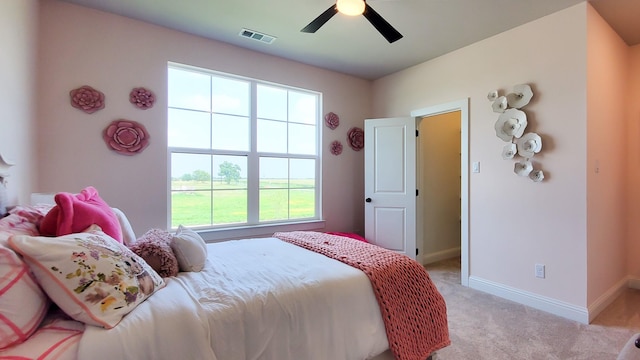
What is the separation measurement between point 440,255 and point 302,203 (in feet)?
7.21

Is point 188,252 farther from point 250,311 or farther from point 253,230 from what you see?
point 253,230

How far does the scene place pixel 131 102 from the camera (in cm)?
275

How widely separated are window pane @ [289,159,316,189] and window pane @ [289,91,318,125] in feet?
1.77

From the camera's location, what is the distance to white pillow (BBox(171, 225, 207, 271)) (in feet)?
5.09

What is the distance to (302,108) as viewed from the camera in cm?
390

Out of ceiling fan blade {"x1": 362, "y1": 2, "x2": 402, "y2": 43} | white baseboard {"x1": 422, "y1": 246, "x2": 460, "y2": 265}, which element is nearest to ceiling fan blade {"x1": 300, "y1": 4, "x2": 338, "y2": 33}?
ceiling fan blade {"x1": 362, "y1": 2, "x2": 402, "y2": 43}

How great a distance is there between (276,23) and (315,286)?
247 centimetres

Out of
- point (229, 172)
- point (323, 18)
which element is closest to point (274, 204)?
point (229, 172)

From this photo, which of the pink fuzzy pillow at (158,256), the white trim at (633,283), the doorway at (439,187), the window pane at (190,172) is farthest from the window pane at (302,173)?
the white trim at (633,283)

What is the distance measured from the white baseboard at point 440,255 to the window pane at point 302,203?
5.58 ft

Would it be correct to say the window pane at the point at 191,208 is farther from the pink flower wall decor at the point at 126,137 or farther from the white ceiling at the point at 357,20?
the white ceiling at the point at 357,20

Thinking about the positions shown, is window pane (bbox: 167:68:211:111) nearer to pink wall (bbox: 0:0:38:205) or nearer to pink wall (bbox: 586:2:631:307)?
pink wall (bbox: 0:0:38:205)

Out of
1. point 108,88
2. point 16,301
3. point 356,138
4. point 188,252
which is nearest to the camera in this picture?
point 16,301

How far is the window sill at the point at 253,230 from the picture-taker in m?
3.13
